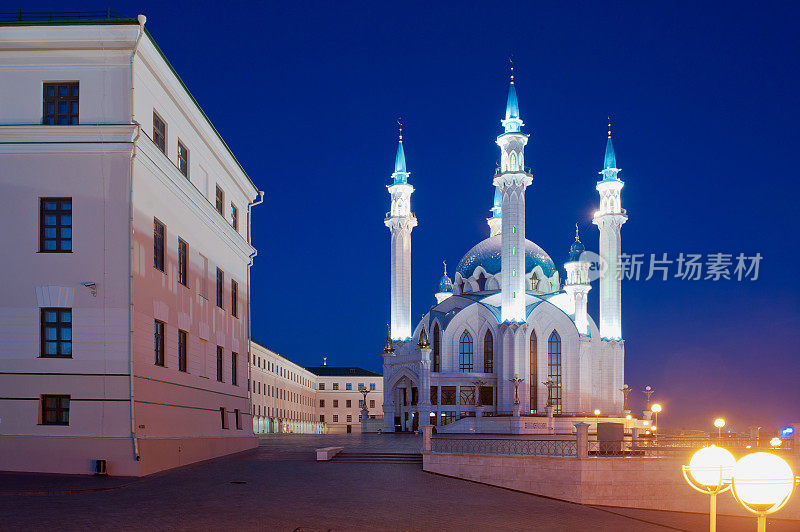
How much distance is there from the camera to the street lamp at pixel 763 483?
23.9ft

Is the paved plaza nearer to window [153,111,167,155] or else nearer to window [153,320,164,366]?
window [153,320,164,366]

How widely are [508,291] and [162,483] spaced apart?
1957 inches

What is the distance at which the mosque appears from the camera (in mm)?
68188

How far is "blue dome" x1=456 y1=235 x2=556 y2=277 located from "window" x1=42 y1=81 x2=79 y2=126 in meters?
63.3

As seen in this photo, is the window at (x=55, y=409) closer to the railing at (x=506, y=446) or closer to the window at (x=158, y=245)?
the window at (x=158, y=245)

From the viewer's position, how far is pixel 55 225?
22.6 metres

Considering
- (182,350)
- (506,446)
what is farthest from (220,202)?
(506,446)

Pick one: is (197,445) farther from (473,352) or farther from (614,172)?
(614,172)

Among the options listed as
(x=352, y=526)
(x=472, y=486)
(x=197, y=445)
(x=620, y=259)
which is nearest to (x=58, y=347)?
(x=197, y=445)

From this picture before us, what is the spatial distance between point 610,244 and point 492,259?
42.2 feet

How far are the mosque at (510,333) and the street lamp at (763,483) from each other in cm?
5535

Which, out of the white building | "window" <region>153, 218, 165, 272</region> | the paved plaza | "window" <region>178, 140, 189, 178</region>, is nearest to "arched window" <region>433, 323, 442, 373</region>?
the paved plaza

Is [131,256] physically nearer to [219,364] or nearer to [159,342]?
[159,342]

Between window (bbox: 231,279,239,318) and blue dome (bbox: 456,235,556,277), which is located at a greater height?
blue dome (bbox: 456,235,556,277)
